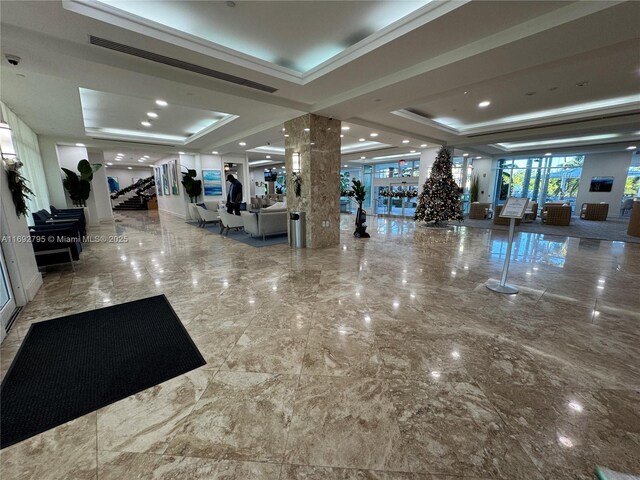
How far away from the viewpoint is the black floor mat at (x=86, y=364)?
1.75 meters

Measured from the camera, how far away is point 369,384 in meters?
1.98

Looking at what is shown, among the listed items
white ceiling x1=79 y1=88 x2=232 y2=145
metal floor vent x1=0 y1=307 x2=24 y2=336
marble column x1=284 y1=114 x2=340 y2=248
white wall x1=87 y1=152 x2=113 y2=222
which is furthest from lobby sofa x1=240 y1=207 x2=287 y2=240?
white wall x1=87 y1=152 x2=113 y2=222

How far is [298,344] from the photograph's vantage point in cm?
247

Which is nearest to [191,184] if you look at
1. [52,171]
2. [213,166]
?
[213,166]

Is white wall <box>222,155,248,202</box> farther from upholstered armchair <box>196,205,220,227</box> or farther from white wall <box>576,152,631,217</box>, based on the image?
white wall <box>576,152,631,217</box>

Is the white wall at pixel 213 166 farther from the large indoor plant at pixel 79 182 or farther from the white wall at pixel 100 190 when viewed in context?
the large indoor plant at pixel 79 182

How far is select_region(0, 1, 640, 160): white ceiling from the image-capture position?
2.71 metres

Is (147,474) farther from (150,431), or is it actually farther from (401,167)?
(401,167)

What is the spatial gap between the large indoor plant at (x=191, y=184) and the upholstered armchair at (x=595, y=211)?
58.3 feet

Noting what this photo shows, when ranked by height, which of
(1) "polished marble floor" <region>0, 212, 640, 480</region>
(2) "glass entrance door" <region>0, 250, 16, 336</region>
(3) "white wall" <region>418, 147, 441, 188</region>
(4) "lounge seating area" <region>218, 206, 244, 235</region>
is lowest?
(1) "polished marble floor" <region>0, 212, 640, 480</region>

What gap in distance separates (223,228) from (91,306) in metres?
5.67

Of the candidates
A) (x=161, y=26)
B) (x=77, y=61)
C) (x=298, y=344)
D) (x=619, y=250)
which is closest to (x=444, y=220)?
(x=619, y=250)

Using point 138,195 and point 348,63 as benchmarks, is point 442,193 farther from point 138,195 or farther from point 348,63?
point 138,195

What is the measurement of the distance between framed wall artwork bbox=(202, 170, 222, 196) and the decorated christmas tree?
914cm
